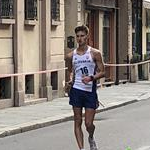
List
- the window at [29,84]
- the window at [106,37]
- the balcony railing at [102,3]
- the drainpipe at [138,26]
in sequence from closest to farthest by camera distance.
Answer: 1. the window at [29,84]
2. the balcony railing at [102,3]
3. the window at [106,37]
4. the drainpipe at [138,26]

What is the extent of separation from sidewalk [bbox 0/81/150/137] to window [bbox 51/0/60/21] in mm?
2707

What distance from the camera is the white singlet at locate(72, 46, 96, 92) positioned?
9.25 metres

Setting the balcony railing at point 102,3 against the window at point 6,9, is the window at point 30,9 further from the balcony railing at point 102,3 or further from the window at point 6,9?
the balcony railing at point 102,3

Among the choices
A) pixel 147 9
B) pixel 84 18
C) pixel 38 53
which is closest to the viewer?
pixel 38 53

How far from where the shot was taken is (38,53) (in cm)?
1956

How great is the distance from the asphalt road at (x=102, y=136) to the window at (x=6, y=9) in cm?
387

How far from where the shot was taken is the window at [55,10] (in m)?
20.5

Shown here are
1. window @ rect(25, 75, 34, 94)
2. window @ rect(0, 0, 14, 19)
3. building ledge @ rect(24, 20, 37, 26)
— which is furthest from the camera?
window @ rect(25, 75, 34, 94)

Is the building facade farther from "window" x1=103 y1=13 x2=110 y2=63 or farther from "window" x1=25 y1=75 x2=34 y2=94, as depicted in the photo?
"window" x1=103 y1=13 x2=110 y2=63

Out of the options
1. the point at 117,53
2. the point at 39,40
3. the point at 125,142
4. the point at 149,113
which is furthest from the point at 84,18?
the point at 125,142

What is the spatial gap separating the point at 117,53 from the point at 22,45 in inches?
445

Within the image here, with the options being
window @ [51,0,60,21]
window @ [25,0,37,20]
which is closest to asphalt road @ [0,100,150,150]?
window @ [25,0,37,20]

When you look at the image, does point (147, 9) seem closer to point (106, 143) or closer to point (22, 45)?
point (22, 45)

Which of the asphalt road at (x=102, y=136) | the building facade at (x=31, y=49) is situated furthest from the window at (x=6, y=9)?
the asphalt road at (x=102, y=136)
